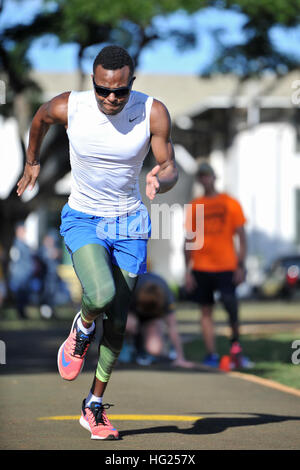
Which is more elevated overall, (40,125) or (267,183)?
(40,125)

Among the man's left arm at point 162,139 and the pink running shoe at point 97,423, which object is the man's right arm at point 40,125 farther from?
the pink running shoe at point 97,423

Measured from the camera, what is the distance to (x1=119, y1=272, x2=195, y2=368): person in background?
10.2m

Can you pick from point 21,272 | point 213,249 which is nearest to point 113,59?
point 213,249

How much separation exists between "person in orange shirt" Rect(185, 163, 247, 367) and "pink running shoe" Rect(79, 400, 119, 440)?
4604 millimetres

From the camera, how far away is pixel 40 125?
5.70 m

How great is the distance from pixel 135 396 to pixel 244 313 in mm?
14397

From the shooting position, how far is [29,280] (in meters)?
19.7

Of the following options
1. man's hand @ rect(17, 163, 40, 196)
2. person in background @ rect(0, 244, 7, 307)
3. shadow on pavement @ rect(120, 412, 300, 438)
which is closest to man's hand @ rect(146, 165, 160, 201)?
man's hand @ rect(17, 163, 40, 196)

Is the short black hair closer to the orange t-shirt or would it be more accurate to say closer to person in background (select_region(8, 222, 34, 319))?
the orange t-shirt

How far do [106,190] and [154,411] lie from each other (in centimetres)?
185

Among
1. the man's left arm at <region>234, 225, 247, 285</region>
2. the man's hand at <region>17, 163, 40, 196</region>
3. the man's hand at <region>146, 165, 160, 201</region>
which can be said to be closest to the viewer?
the man's hand at <region>146, 165, 160, 201</region>

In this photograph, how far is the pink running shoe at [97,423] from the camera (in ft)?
18.2

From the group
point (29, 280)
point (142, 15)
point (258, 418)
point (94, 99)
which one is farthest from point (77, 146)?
point (142, 15)

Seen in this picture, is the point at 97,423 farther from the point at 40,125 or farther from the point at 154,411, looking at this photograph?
the point at 40,125
